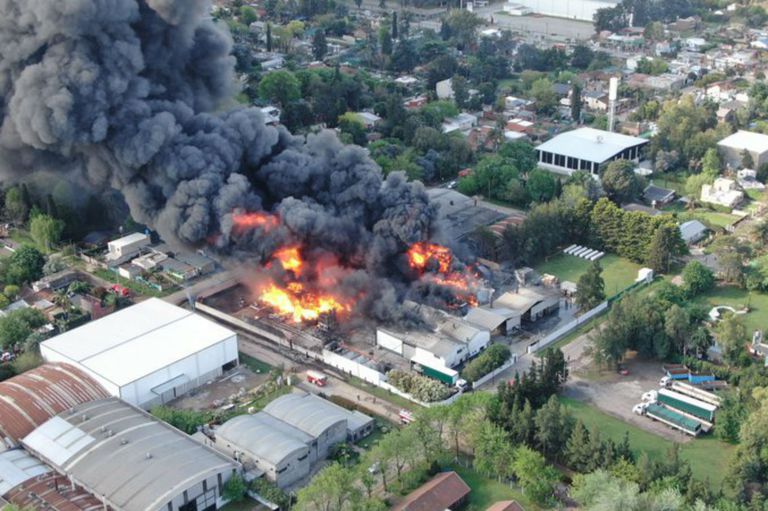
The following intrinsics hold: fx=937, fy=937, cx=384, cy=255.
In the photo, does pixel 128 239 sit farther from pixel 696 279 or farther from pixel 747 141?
pixel 747 141

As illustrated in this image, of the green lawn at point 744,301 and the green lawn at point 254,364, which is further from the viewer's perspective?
the green lawn at point 744,301

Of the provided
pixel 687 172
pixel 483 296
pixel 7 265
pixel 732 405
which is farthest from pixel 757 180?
pixel 7 265

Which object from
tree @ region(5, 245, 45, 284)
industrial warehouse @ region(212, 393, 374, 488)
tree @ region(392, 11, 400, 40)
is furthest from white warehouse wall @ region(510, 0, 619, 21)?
industrial warehouse @ region(212, 393, 374, 488)

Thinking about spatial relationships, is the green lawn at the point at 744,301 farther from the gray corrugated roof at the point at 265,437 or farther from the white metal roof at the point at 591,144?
the gray corrugated roof at the point at 265,437

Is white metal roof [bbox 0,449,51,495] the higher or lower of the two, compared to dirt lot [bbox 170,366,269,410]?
higher

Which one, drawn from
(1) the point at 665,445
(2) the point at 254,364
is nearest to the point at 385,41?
(2) the point at 254,364

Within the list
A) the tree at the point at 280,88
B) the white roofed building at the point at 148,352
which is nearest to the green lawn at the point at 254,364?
the white roofed building at the point at 148,352

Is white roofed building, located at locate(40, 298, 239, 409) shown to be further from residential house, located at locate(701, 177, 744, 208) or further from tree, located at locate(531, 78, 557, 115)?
tree, located at locate(531, 78, 557, 115)
